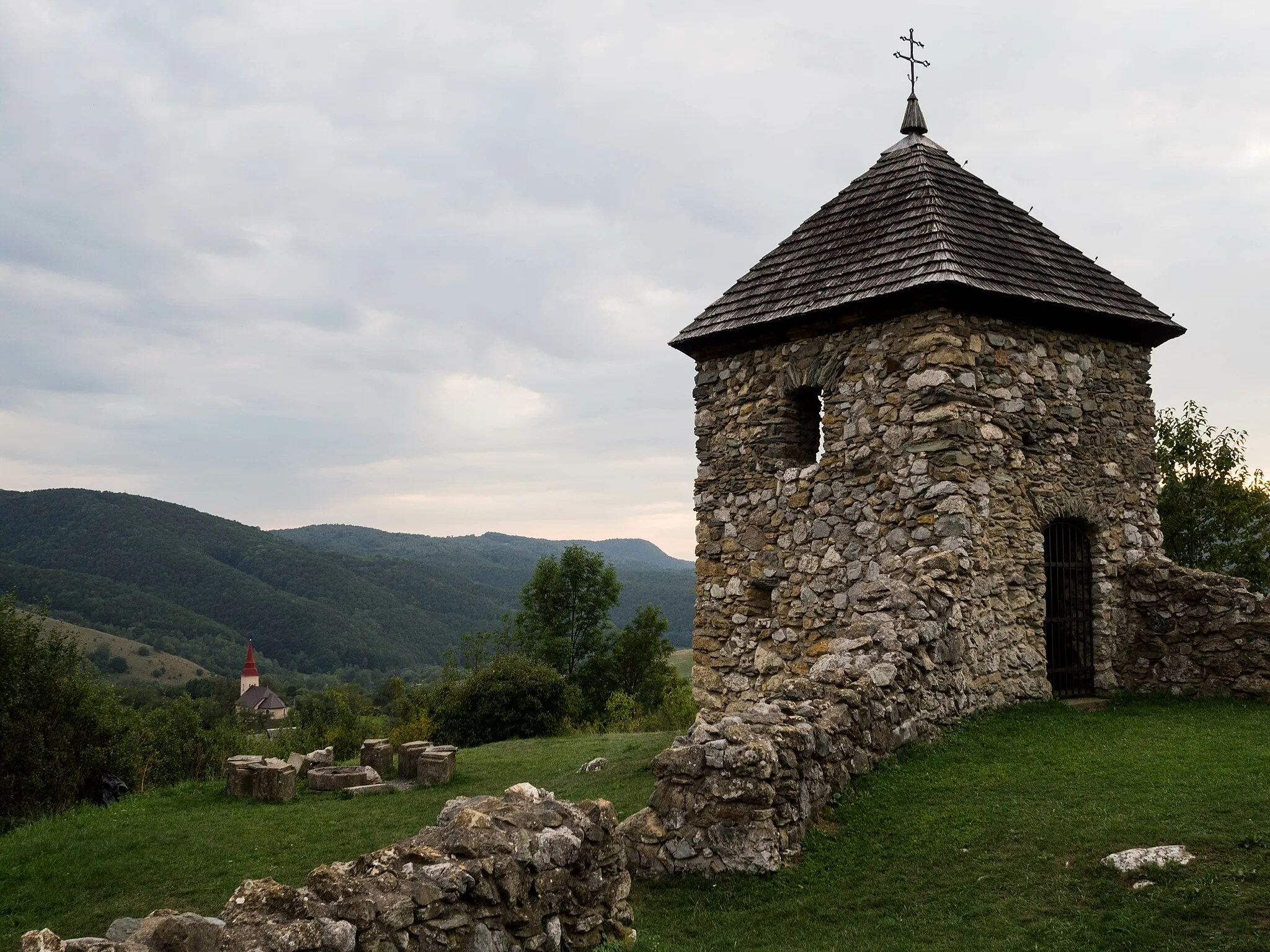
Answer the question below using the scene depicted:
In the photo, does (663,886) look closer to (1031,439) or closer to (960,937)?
(960,937)

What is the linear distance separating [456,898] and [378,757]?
10.8 meters

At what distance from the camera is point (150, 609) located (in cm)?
11962

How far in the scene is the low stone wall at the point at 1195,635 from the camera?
34.7ft

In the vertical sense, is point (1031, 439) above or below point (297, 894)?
above

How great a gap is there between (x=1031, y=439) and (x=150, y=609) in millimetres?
129392

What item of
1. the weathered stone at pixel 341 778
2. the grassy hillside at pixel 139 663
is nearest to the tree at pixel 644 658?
the weathered stone at pixel 341 778

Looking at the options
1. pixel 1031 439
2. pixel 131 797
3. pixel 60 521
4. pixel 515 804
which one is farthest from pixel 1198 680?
pixel 60 521

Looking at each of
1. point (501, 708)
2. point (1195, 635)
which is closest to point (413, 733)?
point (501, 708)

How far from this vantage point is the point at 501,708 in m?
21.5

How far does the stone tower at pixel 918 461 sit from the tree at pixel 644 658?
28.4 metres

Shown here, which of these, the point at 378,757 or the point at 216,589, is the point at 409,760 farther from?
the point at 216,589

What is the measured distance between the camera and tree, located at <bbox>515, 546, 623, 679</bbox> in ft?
135

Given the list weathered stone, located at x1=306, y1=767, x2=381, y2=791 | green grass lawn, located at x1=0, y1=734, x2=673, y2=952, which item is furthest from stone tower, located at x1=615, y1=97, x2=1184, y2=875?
weathered stone, located at x1=306, y1=767, x2=381, y2=791

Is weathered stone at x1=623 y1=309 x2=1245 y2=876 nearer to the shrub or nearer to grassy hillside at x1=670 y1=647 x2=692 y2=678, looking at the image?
the shrub
